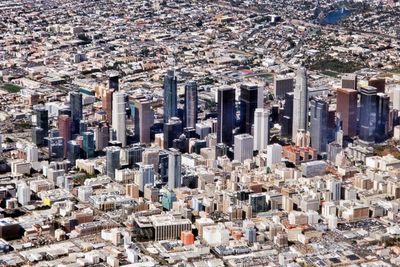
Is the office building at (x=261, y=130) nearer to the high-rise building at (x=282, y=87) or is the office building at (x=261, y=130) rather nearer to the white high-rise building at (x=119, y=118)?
the white high-rise building at (x=119, y=118)

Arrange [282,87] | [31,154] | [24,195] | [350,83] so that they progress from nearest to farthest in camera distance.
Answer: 1. [24,195]
2. [31,154]
3. [350,83]
4. [282,87]

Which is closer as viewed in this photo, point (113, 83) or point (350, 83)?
point (350, 83)

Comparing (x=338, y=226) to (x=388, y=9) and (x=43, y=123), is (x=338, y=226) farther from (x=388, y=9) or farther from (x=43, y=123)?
(x=388, y=9)

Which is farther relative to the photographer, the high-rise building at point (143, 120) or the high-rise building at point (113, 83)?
the high-rise building at point (113, 83)

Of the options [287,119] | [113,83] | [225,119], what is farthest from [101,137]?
[287,119]

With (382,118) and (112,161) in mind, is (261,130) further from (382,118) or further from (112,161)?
(112,161)

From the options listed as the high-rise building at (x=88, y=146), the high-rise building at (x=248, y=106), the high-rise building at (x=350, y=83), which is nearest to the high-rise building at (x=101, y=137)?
the high-rise building at (x=88, y=146)

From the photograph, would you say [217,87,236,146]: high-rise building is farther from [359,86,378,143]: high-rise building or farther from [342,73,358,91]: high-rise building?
[342,73,358,91]: high-rise building
